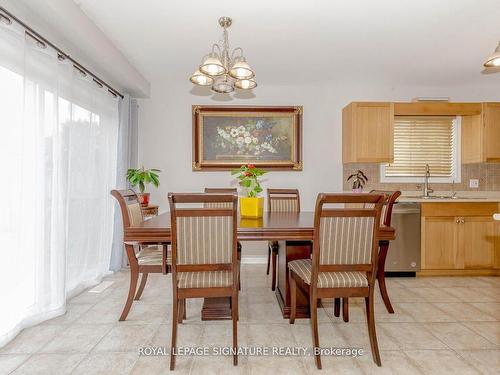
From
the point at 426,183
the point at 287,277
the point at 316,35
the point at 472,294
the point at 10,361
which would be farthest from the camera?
the point at 426,183

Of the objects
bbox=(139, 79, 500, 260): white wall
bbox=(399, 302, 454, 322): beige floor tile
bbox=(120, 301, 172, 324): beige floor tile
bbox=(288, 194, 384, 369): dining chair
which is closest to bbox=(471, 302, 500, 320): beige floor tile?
bbox=(399, 302, 454, 322): beige floor tile

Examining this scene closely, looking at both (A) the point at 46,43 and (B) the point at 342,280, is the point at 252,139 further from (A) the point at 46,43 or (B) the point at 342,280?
(B) the point at 342,280

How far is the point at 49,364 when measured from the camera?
187 cm

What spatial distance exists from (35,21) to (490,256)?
5.08 m

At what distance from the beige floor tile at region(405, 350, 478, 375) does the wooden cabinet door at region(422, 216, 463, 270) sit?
187cm

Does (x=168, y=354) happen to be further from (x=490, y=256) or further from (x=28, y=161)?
(x=490, y=256)

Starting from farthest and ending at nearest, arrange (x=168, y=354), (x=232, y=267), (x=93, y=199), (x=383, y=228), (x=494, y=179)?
(x=494, y=179) < (x=93, y=199) < (x=383, y=228) < (x=168, y=354) < (x=232, y=267)

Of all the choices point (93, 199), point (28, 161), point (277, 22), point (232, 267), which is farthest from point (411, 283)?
point (28, 161)

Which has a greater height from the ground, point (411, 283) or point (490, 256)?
point (490, 256)

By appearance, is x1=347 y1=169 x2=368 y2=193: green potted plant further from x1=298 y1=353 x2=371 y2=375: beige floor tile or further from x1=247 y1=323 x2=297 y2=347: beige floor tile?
x1=298 y1=353 x2=371 y2=375: beige floor tile

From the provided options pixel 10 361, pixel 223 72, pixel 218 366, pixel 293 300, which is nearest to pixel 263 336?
pixel 293 300

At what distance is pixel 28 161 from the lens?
231 centimetres

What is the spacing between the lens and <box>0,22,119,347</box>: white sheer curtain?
2111 mm

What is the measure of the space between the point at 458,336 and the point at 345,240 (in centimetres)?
126
